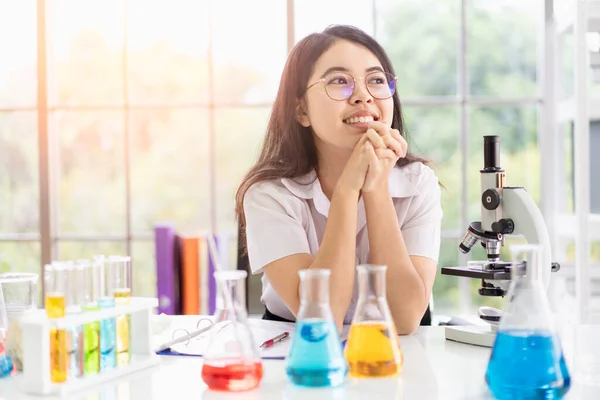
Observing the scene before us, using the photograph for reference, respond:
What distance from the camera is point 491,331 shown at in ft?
4.91

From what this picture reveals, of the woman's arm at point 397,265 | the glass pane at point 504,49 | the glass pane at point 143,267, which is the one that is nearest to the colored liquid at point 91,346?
the woman's arm at point 397,265

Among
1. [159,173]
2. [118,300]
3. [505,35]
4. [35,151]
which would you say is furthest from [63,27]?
[118,300]

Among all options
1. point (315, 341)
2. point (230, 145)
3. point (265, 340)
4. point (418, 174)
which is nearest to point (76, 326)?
point (315, 341)

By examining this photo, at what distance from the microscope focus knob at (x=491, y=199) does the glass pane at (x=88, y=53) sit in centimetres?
338

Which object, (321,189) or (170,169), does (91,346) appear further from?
(170,169)

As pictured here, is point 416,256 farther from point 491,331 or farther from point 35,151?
point 35,151

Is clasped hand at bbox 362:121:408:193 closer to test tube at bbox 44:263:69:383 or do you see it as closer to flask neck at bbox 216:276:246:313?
flask neck at bbox 216:276:246:313

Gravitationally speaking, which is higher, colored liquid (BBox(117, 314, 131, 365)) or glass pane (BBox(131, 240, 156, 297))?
colored liquid (BBox(117, 314, 131, 365))

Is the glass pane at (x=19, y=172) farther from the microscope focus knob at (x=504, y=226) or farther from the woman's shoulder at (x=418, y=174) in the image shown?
the microscope focus knob at (x=504, y=226)

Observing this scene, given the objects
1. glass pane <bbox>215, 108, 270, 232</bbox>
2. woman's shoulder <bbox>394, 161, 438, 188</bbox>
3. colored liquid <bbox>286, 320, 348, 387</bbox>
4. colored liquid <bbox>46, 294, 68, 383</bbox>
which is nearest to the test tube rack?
colored liquid <bbox>46, 294, 68, 383</bbox>

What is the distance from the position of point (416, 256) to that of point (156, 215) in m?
2.98

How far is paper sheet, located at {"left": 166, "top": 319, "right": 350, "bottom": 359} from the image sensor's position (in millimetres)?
1409

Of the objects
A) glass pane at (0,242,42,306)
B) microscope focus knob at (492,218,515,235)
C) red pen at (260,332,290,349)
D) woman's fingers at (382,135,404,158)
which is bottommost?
glass pane at (0,242,42,306)

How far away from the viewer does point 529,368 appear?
3.37ft
